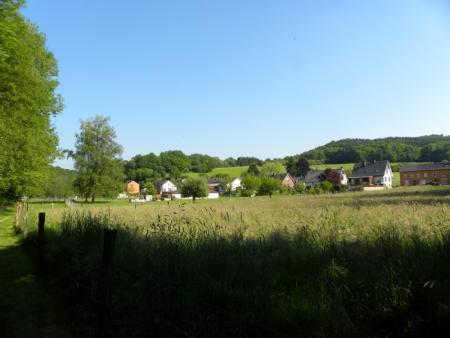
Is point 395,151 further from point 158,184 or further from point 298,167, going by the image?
point 158,184

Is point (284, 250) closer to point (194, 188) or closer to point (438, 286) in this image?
point (438, 286)

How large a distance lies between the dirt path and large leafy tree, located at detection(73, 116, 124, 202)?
5655 centimetres

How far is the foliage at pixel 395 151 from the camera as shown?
123 metres

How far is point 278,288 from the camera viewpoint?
15.6 ft

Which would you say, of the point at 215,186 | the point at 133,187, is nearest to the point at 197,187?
the point at 215,186

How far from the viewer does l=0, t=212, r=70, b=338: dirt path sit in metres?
5.48

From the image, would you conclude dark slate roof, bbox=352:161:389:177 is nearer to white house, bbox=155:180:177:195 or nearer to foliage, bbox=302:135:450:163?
foliage, bbox=302:135:450:163

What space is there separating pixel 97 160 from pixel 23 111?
147ft

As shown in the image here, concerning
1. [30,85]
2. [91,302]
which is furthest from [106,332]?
[30,85]

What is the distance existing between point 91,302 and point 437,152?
135079 mm

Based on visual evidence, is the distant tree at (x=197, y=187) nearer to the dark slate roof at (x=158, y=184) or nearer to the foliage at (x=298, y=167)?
the dark slate roof at (x=158, y=184)

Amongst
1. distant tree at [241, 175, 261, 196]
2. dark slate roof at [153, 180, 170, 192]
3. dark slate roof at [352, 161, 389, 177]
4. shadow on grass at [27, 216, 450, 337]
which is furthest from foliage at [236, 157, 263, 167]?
shadow on grass at [27, 216, 450, 337]

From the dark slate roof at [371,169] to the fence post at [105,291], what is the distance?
368ft

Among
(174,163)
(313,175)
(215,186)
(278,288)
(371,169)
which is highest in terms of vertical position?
(174,163)
